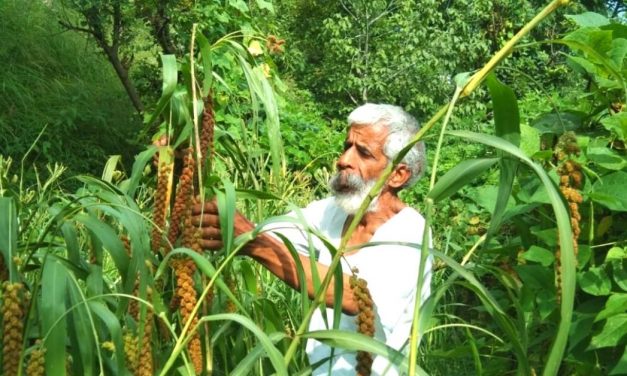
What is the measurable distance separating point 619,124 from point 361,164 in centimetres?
80

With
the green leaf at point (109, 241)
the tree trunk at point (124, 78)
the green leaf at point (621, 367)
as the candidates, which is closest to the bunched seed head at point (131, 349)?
the green leaf at point (109, 241)

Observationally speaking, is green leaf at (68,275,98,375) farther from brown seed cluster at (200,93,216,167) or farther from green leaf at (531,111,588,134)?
green leaf at (531,111,588,134)

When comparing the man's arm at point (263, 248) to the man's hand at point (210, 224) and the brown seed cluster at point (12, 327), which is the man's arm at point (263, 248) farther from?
the brown seed cluster at point (12, 327)

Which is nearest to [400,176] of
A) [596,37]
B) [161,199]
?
[596,37]

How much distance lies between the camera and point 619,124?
2012 mm

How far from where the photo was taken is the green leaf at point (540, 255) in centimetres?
197

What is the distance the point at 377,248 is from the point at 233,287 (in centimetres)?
73

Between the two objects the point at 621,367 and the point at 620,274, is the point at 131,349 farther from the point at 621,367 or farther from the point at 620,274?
the point at 620,274

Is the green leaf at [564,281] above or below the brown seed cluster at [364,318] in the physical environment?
above

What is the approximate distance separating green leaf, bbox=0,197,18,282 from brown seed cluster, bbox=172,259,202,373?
26cm

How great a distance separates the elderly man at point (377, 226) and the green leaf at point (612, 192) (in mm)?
458

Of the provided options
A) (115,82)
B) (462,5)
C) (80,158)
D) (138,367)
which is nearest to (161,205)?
(138,367)

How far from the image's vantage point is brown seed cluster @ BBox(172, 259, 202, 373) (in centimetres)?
136

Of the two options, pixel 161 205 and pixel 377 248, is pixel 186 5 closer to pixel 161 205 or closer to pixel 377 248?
pixel 377 248
